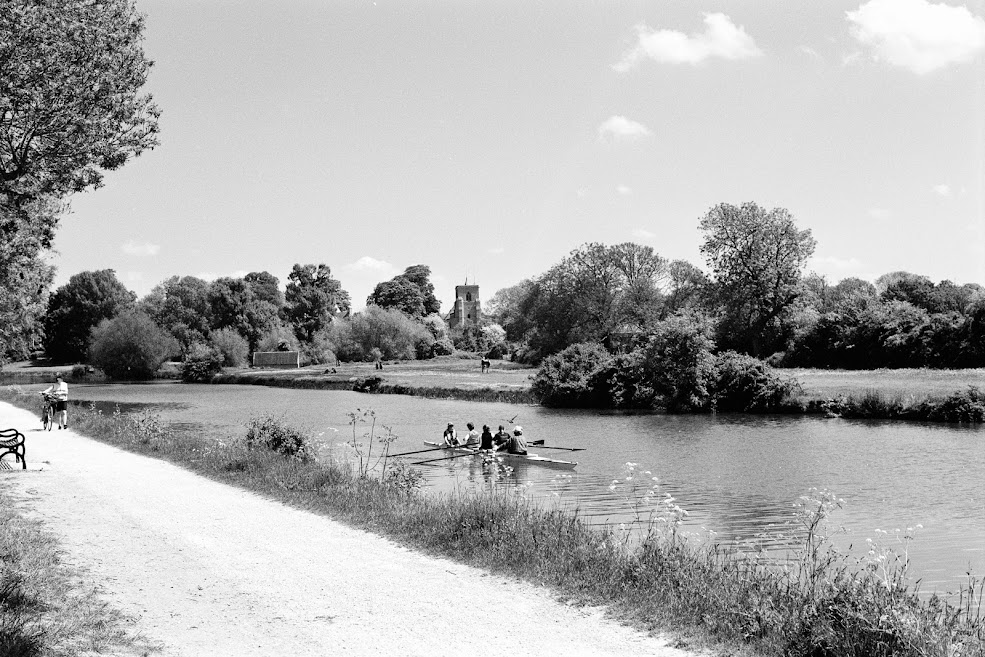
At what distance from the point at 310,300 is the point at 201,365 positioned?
3671 cm

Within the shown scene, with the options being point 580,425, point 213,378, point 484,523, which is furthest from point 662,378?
point 213,378

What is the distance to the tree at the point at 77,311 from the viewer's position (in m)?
116

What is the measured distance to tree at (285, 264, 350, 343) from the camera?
124656mm

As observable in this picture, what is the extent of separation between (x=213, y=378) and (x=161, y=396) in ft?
82.0

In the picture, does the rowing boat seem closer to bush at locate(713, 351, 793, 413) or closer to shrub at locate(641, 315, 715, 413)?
shrub at locate(641, 315, 715, 413)

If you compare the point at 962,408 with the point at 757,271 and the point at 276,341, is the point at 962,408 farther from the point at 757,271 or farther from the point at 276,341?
the point at 276,341

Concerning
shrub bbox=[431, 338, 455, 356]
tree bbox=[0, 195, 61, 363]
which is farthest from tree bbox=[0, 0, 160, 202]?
shrub bbox=[431, 338, 455, 356]

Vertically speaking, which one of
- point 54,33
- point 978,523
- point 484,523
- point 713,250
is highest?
point 713,250

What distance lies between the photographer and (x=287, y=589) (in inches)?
337

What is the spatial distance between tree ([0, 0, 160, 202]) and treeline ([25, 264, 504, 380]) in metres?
82.2

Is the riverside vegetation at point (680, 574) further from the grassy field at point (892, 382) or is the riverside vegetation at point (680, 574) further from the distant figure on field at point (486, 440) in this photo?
the grassy field at point (892, 382)

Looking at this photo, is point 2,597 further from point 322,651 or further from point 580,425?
point 580,425

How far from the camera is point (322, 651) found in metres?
6.79

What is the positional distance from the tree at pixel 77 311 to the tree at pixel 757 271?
84864mm
